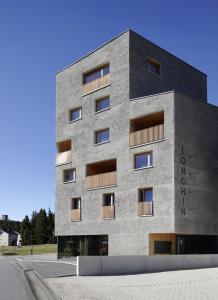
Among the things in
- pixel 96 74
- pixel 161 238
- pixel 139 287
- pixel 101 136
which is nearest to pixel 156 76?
pixel 96 74

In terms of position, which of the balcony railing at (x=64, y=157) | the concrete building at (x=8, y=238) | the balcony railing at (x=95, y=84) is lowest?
the concrete building at (x=8, y=238)

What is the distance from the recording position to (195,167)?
31.3 meters

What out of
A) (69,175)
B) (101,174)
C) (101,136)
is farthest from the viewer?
(69,175)

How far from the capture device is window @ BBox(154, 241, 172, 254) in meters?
31.1

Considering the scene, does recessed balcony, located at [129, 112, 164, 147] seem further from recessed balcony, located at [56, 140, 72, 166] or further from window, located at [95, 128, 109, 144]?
recessed balcony, located at [56, 140, 72, 166]

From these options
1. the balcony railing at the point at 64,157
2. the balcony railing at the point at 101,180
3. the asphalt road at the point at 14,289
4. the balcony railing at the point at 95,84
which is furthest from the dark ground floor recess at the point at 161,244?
the asphalt road at the point at 14,289

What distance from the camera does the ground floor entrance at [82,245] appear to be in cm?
3497

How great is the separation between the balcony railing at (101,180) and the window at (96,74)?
8.29 metres

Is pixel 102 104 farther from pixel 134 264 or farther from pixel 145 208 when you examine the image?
pixel 134 264

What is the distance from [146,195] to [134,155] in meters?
3.09

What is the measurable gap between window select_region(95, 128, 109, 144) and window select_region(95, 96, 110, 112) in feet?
6.17

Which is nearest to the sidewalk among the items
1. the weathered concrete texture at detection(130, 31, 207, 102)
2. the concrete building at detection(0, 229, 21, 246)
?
the weathered concrete texture at detection(130, 31, 207, 102)

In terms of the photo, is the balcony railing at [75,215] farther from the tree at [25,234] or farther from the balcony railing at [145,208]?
the tree at [25,234]

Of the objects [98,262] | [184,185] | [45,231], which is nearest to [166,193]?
[184,185]
